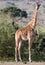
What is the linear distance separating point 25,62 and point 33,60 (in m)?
0.92

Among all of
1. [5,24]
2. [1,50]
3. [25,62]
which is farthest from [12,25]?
[25,62]

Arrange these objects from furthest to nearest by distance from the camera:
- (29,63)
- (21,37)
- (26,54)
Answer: (26,54) < (21,37) < (29,63)

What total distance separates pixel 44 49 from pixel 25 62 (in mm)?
2194

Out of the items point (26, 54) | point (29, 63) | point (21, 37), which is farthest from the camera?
point (26, 54)

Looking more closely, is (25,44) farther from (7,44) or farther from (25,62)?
(25,62)

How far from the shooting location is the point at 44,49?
Answer: 48.9 feet

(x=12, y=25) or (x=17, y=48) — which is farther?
(x=12, y=25)

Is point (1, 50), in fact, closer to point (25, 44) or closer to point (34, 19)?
point (25, 44)

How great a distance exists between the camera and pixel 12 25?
585 inches

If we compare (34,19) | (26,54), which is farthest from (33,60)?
(34,19)

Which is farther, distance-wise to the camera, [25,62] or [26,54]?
[26,54]

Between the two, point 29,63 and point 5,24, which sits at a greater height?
point 5,24

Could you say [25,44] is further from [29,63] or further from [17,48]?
[29,63]

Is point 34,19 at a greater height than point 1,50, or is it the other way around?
point 34,19
